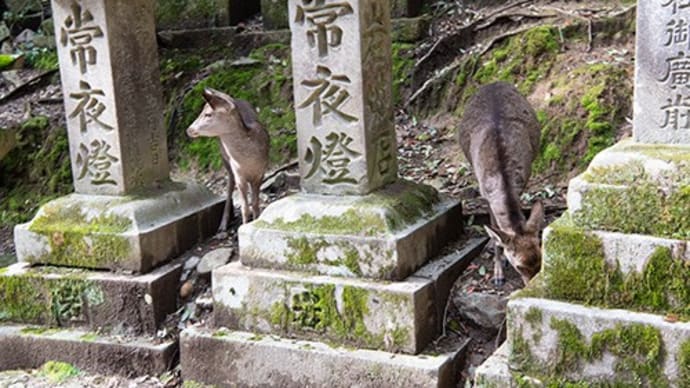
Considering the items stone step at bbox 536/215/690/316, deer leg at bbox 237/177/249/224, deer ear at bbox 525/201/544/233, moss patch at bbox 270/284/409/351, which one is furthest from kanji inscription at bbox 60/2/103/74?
stone step at bbox 536/215/690/316

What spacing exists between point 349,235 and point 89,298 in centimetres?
186

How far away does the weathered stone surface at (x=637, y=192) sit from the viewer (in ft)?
11.3

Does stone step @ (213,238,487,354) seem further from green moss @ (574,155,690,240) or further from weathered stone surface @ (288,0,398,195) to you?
green moss @ (574,155,690,240)

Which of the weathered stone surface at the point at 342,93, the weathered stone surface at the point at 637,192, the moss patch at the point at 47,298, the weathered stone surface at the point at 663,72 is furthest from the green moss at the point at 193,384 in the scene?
the weathered stone surface at the point at 663,72

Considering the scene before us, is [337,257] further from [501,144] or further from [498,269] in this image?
[501,144]

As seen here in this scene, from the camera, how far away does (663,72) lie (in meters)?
3.49

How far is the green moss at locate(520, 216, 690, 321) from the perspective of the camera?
3.44m

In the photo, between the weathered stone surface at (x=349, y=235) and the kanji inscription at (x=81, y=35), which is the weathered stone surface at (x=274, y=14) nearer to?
the kanji inscription at (x=81, y=35)

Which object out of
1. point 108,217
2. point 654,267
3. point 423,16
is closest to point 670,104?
point 654,267

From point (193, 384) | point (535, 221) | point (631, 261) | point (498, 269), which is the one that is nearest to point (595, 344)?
point (631, 261)

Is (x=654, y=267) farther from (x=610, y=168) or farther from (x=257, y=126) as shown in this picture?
(x=257, y=126)

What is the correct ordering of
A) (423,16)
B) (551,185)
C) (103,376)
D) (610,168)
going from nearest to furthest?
1. (610,168)
2. (103,376)
3. (551,185)
4. (423,16)

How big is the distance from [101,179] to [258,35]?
12.7 feet

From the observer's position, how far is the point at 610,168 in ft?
11.8
